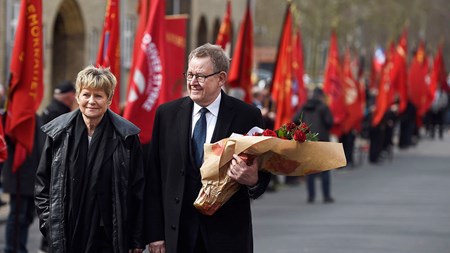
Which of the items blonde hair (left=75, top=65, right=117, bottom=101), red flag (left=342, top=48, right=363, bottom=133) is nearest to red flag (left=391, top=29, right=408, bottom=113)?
red flag (left=342, top=48, right=363, bottom=133)

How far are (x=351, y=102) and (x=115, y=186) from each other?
2252 cm

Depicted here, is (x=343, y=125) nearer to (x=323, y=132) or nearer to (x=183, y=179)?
(x=323, y=132)

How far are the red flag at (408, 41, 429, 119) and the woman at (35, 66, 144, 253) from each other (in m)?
29.6

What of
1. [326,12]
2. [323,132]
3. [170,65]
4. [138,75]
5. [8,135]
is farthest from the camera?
[326,12]

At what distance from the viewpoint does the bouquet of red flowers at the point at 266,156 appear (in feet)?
22.8

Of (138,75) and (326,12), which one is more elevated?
(326,12)

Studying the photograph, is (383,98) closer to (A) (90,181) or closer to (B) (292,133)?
(B) (292,133)

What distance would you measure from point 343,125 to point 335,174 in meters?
2.25

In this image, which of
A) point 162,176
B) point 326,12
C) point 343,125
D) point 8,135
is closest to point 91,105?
point 162,176

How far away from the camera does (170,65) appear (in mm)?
15883

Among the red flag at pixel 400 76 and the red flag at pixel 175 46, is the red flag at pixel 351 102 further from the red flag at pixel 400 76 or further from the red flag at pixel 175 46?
the red flag at pixel 175 46

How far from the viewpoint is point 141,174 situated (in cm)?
714

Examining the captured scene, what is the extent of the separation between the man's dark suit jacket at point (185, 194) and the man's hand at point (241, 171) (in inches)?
4.6

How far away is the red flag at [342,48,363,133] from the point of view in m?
28.6
